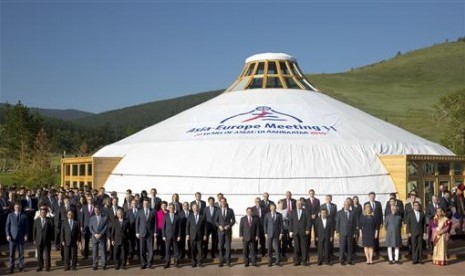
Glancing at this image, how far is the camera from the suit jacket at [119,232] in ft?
45.4

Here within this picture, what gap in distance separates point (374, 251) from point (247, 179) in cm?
455

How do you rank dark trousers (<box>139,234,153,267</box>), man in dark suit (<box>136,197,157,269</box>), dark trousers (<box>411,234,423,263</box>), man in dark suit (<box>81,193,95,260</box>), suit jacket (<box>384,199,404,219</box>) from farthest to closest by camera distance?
man in dark suit (<box>81,193,95,260</box>) → suit jacket (<box>384,199,404,219</box>) → dark trousers (<box>411,234,423,263</box>) → man in dark suit (<box>136,197,157,269</box>) → dark trousers (<box>139,234,153,267</box>)

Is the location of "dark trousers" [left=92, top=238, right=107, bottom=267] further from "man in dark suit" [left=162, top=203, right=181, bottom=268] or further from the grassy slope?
the grassy slope

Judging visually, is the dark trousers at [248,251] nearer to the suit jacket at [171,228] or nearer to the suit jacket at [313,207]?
the suit jacket at [171,228]

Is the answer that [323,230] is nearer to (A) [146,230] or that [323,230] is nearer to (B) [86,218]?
(A) [146,230]

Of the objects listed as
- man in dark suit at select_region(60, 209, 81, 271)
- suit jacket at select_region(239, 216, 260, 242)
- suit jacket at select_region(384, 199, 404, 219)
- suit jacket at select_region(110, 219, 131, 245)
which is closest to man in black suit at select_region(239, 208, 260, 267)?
suit jacket at select_region(239, 216, 260, 242)

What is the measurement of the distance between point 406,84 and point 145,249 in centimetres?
9368

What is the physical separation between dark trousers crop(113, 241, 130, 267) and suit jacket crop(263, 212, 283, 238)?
3.17 m

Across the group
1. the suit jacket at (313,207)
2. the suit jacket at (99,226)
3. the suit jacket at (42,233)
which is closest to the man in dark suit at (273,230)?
the suit jacket at (313,207)

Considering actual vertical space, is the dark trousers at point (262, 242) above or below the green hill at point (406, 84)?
below

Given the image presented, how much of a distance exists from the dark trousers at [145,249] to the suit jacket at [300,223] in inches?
126

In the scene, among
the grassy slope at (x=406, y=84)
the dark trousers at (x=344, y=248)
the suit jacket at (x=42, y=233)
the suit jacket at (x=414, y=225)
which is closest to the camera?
the suit jacket at (x=42, y=233)

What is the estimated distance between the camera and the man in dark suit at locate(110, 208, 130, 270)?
45.4ft

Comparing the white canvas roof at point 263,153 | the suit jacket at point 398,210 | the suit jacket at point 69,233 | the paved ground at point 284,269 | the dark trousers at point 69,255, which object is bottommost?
the paved ground at point 284,269
